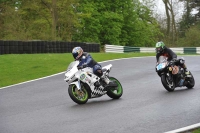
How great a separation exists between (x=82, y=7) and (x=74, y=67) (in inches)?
1619

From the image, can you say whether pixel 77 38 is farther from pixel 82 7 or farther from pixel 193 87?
pixel 193 87

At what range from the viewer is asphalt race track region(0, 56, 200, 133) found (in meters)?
8.06

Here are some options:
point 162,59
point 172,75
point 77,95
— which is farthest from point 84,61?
point 172,75

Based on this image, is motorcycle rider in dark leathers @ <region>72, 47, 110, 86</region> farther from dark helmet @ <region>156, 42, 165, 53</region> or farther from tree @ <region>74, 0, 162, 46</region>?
tree @ <region>74, 0, 162, 46</region>

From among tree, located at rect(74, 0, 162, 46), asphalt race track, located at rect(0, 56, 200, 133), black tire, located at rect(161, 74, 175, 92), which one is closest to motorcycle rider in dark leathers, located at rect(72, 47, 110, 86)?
asphalt race track, located at rect(0, 56, 200, 133)

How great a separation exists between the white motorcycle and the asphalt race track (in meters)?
0.24

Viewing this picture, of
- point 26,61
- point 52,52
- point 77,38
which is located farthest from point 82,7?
point 26,61

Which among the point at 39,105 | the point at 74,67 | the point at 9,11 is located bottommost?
the point at 39,105

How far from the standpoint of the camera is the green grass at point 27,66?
1978cm

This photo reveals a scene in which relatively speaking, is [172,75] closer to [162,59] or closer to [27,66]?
[162,59]

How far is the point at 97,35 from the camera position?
55.0 m

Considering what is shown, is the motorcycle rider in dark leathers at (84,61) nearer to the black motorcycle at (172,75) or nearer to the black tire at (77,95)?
the black tire at (77,95)

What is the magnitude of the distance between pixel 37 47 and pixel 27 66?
6.80 meters

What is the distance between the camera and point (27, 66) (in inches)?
918
